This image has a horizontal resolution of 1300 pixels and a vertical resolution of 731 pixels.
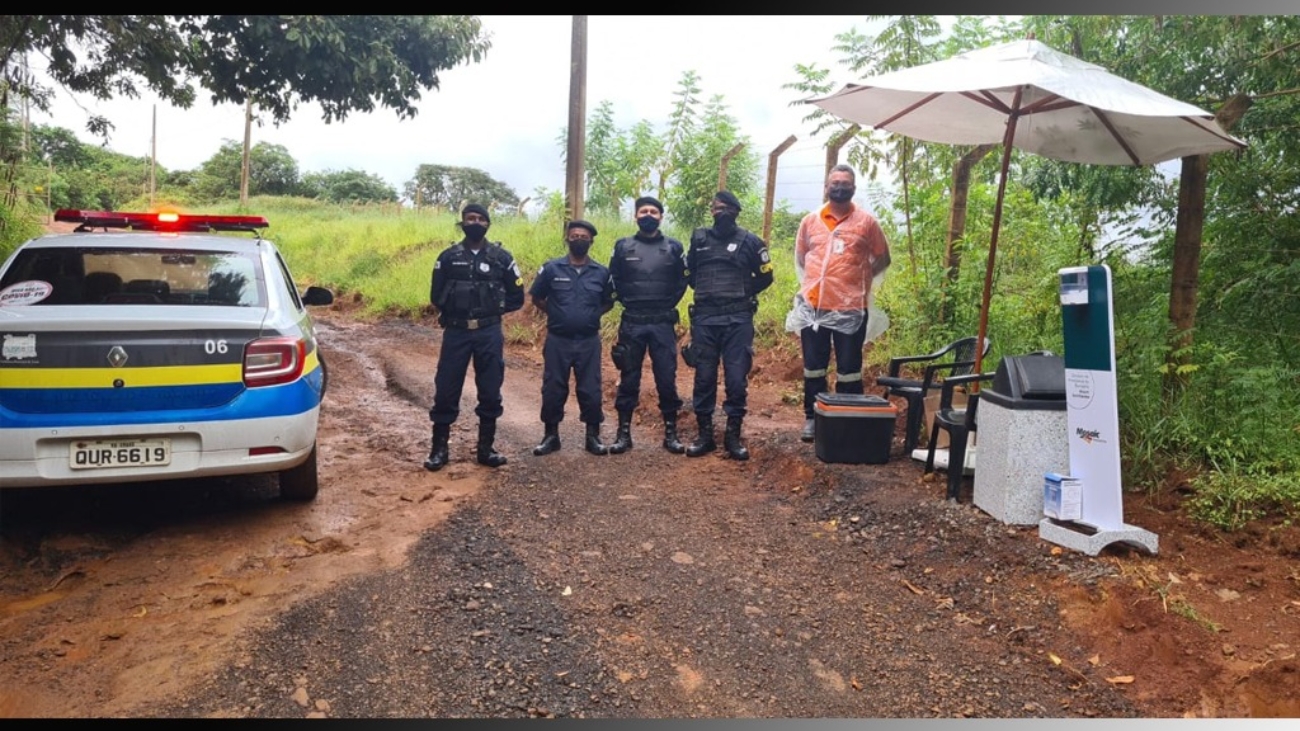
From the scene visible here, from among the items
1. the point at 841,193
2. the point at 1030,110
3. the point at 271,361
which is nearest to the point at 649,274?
the point at 841,193

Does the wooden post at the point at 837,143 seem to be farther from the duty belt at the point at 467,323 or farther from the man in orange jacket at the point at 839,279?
the duty belt at the point at 467,323

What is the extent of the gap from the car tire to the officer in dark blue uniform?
172cm

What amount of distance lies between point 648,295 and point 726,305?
0.57 m

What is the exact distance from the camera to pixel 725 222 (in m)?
5.87

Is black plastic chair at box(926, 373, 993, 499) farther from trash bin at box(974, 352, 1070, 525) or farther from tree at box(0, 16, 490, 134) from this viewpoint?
tree at box(0, 16, 490, 134)

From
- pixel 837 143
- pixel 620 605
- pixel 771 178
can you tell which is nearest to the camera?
pixel 620 605

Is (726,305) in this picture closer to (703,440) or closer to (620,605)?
Answer: (703,440)

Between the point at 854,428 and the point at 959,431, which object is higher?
the point at 959,431

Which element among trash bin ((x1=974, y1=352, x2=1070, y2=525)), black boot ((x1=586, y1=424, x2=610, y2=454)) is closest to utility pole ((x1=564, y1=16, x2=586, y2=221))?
black boot ((x1=586, y1=424, x2=610, y2=454))

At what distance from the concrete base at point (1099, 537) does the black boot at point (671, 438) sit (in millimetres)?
2836

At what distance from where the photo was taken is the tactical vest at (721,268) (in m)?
5.87

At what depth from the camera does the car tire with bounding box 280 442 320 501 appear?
4.57 metres

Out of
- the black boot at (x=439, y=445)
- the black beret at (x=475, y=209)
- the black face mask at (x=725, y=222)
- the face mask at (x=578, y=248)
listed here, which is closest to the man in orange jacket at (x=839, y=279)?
the black face mask at (x=725, y=222)

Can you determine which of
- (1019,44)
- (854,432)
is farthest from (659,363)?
(1019,44)
